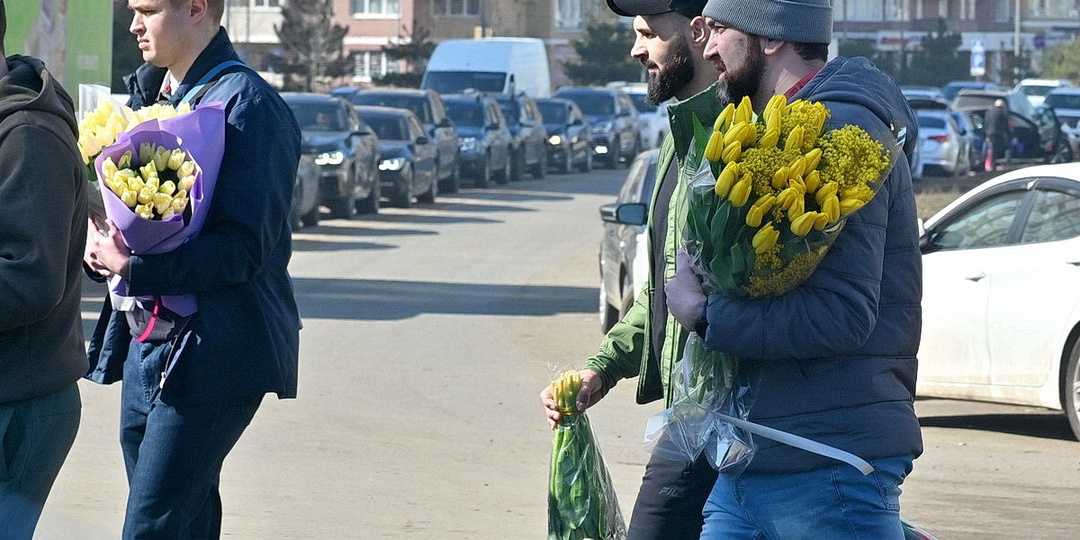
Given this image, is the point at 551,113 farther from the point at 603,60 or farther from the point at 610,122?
the point at 603,60

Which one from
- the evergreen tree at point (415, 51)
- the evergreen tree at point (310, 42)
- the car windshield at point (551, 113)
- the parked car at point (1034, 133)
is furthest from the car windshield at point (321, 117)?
the evergreen tree at point (415, 51)

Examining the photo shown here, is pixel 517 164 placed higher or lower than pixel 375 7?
lower

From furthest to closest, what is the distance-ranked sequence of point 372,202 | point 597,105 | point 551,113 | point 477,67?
point 597,105
point 477,67
point 551,113
point 372,202

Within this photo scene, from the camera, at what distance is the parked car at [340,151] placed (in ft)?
80.5

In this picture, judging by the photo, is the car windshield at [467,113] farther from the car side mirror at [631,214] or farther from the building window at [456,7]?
the building window at [456,7]

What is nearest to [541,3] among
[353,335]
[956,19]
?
[956,19]

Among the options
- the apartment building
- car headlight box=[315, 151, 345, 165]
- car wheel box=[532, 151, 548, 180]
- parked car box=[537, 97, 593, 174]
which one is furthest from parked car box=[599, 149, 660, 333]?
the apartment building

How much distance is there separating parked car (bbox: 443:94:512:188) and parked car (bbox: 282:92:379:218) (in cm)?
664

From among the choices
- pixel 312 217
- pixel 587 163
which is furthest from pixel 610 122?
pixel 312 217

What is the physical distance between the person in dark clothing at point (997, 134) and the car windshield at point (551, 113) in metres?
10.7

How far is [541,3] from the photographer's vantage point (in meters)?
104

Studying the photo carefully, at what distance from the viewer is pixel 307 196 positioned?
23062 mm

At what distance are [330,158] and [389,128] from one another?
4.09m

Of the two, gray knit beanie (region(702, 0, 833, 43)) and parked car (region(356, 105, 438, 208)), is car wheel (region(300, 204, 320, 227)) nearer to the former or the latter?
parked car (region(356, 105, 438, 208))
